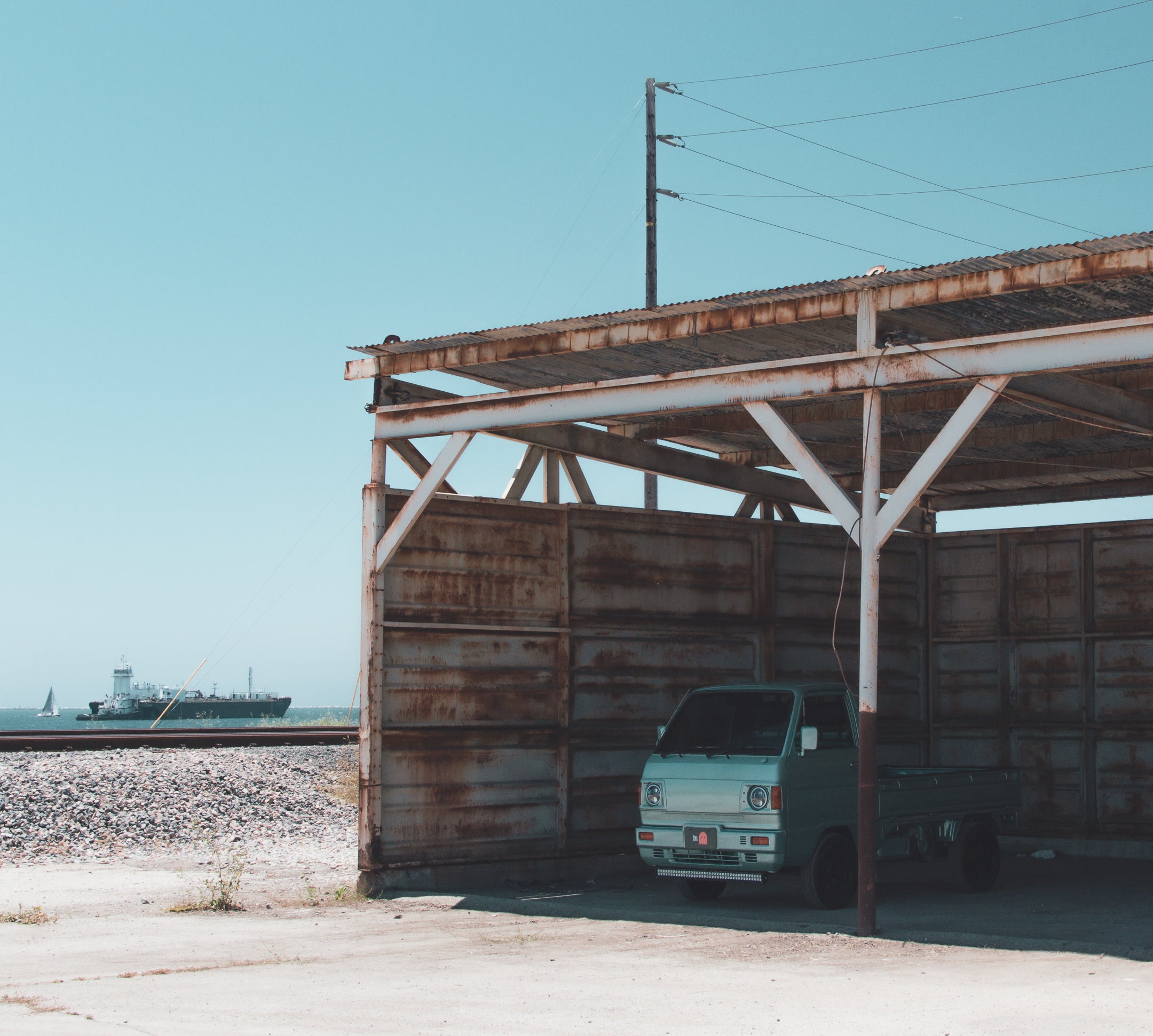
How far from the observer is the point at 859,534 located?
1084cm

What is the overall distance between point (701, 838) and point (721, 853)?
7.9 inches

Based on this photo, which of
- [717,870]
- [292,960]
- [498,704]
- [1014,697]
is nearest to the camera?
[292,960]

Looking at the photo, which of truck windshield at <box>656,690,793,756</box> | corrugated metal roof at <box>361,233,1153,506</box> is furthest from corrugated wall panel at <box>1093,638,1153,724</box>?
truck windshield at <box>656,690,793,756</box>

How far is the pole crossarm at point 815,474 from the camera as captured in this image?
10781 mm

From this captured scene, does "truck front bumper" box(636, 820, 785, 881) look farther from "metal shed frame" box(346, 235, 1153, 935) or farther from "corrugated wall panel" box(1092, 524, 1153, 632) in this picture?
"corrugated wall panel" box(1092, 524, 1153, 632)

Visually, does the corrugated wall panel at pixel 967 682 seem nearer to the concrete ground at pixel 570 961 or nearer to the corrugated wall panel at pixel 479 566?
the concrete ground at pixel 570 961

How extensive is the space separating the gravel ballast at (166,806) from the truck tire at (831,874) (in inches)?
234

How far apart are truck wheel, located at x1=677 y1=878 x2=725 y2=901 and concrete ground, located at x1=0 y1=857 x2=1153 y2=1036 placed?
0.14 meters

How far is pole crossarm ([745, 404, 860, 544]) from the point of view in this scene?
10.8 metres

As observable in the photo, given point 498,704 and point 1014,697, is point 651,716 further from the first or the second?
point 1014,697

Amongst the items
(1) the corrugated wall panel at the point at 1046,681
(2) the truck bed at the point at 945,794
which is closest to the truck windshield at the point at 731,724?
(2) the truck bed at the point at 945,794

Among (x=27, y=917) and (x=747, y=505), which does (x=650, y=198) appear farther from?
(x=27, y=917)

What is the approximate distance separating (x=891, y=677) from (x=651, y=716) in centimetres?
419

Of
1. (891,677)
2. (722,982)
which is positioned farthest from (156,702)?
(722,982)
